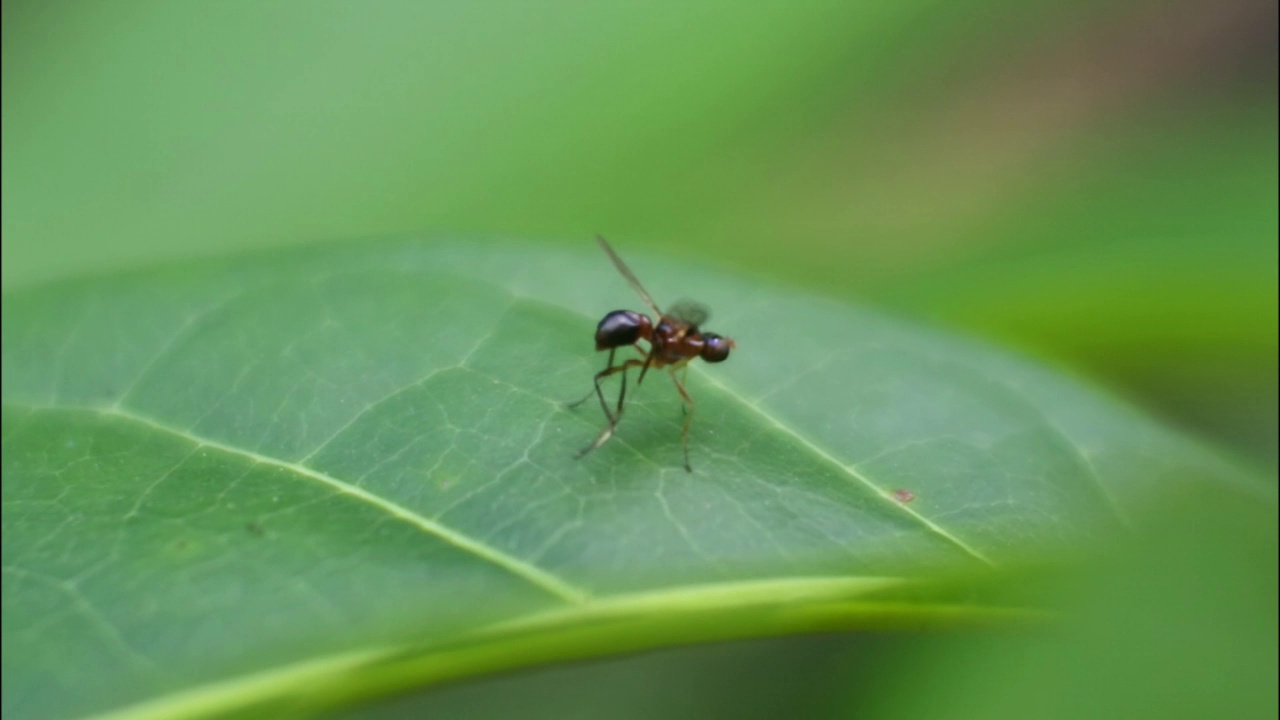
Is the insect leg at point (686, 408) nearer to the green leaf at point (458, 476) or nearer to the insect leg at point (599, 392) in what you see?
the green leaf at point (458, 476)

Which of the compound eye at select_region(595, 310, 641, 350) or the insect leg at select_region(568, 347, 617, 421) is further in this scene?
the compound eye at select_region(595, 310, 641, 350)

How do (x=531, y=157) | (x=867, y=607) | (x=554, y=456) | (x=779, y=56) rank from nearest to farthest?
1. (x=867, y=607)
2. (x=554, y=456)
3. (x=531, y=157)
4. (x=779, y=56)

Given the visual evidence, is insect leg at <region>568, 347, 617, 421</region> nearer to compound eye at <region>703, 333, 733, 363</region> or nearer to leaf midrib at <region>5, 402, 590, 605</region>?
compound eye at <region>703, 333, 733, 363</region>

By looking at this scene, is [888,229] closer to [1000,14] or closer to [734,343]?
[1000,14]

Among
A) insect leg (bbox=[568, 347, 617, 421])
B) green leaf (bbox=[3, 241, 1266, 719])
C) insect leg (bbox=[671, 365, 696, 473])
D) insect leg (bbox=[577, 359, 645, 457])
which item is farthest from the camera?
insect leg (bbox=[568, 347, 617, 421])

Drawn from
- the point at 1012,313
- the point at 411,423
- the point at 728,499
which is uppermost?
the point at 1012,313

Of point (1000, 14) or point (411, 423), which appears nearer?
point (411, 423)

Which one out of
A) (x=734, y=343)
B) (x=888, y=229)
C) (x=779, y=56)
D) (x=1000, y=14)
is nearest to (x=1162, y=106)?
(x=1000, y=14)

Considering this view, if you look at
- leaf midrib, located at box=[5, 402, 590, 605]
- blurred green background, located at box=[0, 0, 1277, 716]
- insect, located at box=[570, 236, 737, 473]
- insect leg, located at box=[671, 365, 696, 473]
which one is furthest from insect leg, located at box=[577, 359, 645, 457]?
blurred green background, located at box=[0, 0, 1277, 716]
